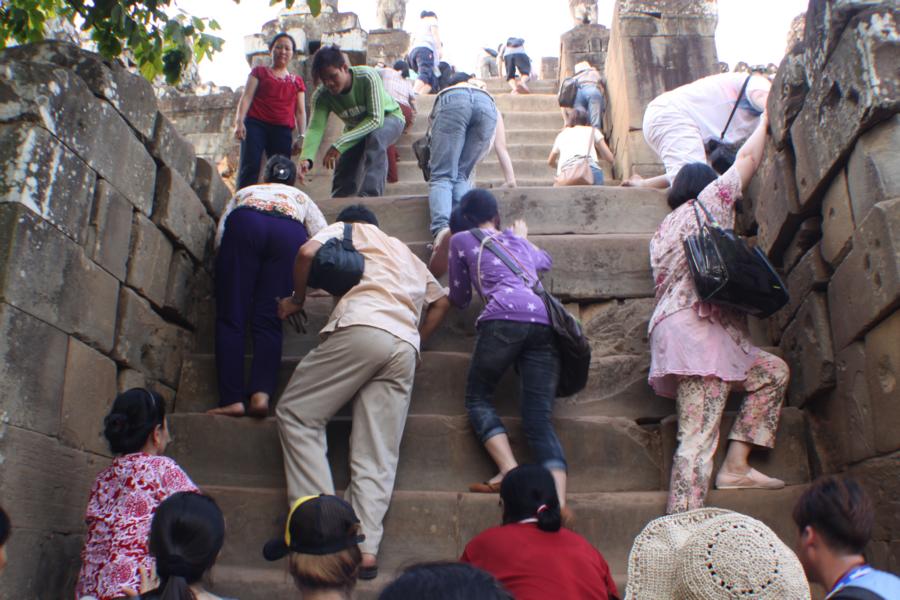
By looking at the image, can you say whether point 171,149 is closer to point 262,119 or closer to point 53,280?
point 53,280

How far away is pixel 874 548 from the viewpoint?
344cm

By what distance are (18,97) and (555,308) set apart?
2563 millimetres

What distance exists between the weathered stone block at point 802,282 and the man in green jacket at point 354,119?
3176mm

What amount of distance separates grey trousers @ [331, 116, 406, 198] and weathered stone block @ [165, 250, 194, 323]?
181 centimetres

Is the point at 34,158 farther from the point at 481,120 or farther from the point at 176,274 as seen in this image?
the point at 481,120

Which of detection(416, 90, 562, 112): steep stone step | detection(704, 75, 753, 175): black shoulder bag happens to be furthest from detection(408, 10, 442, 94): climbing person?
detection(704, 75, 753, 175): black shoulder bag

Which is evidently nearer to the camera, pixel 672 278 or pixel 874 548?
pixel 874 548

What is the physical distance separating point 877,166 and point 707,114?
2737 mm

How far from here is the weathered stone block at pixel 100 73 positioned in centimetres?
409

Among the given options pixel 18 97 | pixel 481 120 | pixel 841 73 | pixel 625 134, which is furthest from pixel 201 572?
pixel 625 134

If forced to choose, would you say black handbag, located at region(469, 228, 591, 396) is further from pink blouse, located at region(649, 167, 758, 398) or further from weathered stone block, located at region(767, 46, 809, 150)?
weathered stone block, located at region(767, 46, 809, 150)

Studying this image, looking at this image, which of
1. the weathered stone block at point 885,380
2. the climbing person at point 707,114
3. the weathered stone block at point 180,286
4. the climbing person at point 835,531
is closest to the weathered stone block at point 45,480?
the weathered stone block at point 180,286

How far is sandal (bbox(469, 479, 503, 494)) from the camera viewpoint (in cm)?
389

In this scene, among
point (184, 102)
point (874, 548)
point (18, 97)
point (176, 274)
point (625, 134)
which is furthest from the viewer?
point (184, 102)
